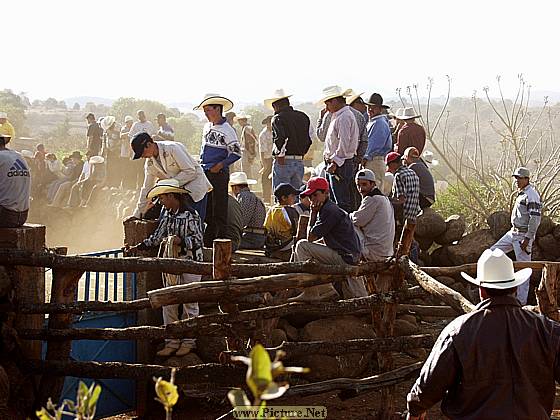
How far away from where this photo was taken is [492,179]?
16953 mm

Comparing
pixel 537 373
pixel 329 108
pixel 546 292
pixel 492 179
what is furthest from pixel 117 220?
pixel 537 373

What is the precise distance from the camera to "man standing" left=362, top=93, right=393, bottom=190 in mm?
11359

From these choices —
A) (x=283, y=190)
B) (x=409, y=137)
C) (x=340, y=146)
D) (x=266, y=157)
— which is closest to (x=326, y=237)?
(x=283, y=190)

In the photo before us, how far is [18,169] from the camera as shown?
834 centimetres

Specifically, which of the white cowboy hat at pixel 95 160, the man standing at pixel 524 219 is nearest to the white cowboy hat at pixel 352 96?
the man standing at pixel 524 219

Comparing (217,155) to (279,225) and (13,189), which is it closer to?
(279,225)

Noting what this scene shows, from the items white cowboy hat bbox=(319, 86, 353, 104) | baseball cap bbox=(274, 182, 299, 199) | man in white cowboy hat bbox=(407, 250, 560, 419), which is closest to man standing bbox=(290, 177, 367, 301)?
baseball cap bbox=(274, 182, 299, 199)

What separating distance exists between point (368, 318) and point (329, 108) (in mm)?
2544

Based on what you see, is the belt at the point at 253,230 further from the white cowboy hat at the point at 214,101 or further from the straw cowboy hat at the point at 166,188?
the straw cowboy hat at the point at 166,188

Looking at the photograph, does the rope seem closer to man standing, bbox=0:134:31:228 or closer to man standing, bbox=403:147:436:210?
man standing, bbox=0:134:31:228

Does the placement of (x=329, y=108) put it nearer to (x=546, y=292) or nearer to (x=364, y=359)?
(x=364, y=359)

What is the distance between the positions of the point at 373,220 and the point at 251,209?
2.28 metres

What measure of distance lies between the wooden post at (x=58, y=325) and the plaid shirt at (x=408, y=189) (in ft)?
15.9

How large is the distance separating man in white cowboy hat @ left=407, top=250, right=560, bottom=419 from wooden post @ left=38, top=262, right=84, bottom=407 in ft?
12.6
